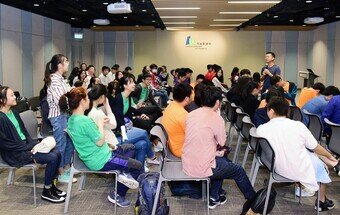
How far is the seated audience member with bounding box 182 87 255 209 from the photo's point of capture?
334 centimetres

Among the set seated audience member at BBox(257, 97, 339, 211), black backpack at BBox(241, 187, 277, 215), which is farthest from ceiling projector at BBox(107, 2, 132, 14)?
black backpack at BBox(241, 187, 277, 215)

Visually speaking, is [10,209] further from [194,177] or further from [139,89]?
[139,89]

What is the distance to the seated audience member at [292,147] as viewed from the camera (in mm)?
3223

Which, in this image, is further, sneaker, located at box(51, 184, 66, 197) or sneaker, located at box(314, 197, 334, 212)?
sneaker, located at box(51, 184, 66, 197)

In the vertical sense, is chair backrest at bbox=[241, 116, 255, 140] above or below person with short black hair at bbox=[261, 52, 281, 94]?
below

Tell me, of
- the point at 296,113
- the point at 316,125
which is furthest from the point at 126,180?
the point at 296,113

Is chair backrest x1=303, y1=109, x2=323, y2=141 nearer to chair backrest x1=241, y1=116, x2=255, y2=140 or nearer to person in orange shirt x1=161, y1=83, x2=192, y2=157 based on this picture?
chair backrest x1=241, y1=116, x2=255, y2=140

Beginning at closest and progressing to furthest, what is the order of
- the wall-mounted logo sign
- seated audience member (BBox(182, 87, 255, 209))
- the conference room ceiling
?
seated audience member (BBox(182, 87, 255, 209)) < the conference room ceiling < the wall-mounted logo sign

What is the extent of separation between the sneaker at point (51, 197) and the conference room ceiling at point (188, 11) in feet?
18.8

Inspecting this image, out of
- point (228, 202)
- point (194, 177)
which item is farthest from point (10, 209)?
point (228, 202)

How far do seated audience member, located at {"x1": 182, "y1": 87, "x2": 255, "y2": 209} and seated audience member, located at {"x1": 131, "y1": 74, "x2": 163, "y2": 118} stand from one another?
322 cm

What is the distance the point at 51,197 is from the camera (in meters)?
3.98

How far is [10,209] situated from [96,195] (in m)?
0.88

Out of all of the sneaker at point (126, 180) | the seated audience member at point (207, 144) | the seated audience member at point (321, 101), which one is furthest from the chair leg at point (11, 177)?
the seated audience member at point (321, 101)
